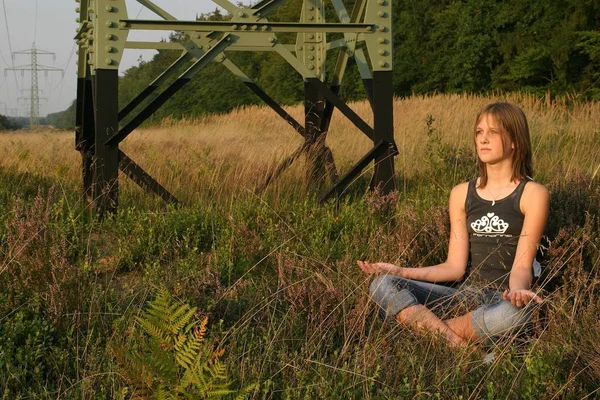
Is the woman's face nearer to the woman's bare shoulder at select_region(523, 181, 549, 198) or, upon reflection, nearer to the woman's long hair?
the woman's long hair

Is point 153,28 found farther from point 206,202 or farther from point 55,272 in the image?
point 55,272

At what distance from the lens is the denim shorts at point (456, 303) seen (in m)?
3.63

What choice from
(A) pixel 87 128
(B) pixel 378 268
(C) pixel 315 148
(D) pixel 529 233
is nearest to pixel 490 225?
(D) pixel 529 233

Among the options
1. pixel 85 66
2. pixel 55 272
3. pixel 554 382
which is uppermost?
pixel 85 66

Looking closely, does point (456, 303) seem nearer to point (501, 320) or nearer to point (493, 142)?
point (501, 320)

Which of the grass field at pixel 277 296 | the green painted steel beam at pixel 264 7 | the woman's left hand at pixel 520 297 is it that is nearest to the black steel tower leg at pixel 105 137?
the grass field at pixel 277 296

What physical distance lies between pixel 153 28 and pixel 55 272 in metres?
2.75

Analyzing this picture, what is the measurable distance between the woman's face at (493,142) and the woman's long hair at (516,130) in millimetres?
15

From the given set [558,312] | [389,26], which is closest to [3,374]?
[558,312]

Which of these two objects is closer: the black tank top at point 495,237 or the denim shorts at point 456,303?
the denim shorts at point 456,303

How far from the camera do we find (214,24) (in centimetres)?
625

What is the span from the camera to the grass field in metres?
3.10

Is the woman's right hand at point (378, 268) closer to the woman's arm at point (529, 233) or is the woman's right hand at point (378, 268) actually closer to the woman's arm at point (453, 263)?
the woman's arm at point (453, 263)

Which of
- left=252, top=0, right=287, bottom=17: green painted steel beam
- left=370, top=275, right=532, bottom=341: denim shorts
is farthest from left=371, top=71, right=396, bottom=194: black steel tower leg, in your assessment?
left=370, top=275, right=532, bottom=341: denim shorts
